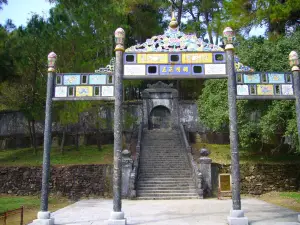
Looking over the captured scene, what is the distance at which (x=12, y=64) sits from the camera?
51.2 ft

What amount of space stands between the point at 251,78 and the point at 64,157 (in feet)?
36.8

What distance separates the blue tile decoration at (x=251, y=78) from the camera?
25.2ft

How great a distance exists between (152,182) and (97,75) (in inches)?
272

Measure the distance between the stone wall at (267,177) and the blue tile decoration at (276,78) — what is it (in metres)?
6.86

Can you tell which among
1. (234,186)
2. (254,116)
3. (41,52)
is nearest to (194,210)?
(234,186)

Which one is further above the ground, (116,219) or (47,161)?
(47,161)

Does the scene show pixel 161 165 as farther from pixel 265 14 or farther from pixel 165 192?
pixel 265 14

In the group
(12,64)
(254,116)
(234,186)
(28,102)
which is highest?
(12,64)

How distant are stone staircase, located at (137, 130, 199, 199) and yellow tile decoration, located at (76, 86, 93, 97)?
621 cm

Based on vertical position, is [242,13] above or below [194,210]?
above

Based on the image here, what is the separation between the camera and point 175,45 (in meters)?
7.92

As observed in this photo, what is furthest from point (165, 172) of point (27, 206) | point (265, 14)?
point (265, 14)

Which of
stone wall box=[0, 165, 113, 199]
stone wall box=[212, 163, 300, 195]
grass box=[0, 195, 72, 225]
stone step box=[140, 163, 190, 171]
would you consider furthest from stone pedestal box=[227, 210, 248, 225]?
stone wall box=[0, 165, 113, 199]

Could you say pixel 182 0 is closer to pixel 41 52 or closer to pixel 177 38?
pixel 41 52
